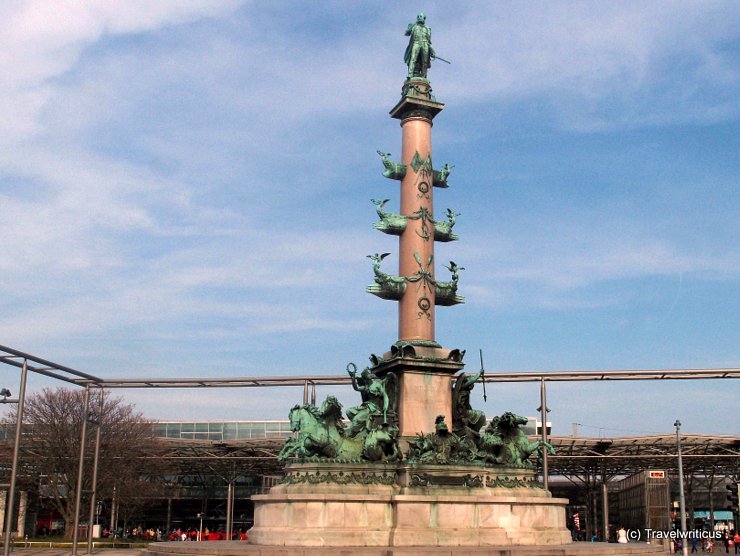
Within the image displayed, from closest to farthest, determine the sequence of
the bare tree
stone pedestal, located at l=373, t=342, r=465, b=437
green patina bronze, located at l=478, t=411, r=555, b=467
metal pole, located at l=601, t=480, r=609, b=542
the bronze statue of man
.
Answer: green patina bronze, located at l=478, t=411, r=555, b=467 → stone pedestal, located at l=373, t=342, r=465, b=437 → the bronze statue of man → the bare tree → metal pole, located at l=601, t=480, r=609, b=542

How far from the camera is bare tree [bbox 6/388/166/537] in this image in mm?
51594

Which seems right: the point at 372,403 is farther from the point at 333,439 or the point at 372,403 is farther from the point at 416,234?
the point at 416,234

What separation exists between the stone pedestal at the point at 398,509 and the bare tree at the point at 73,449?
2432 cm

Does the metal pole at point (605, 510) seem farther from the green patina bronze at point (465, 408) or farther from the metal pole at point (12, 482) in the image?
the metal pole at point (12, 482)

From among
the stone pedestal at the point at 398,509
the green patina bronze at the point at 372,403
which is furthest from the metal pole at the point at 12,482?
the green patina bronze at the point at 372,403

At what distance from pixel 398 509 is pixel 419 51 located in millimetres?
18396

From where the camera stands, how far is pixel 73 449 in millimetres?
51469

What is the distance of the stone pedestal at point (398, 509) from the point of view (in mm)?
26172

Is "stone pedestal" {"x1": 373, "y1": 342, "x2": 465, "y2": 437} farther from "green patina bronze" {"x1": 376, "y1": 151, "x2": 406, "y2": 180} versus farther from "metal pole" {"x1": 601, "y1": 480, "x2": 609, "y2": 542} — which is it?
"metal pole" {"x1": 601, "y1": 480, "x2": 609, "y2": 542}

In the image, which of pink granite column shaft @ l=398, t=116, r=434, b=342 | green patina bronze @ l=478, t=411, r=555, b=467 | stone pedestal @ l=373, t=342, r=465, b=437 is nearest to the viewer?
green patina bronze @ l=478, t=411, r=555, b=467

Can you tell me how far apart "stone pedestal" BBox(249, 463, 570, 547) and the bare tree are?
2432cm

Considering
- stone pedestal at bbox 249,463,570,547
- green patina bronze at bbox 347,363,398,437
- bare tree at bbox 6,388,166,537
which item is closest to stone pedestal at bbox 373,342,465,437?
green patina bronze at bbox 347,363,398,437

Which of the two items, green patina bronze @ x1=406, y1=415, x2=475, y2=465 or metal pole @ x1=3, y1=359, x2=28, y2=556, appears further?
green patina bronze @ x1=406, y1=415, x2=475, y2=465

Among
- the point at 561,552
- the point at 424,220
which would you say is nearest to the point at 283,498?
the point at 561,552
